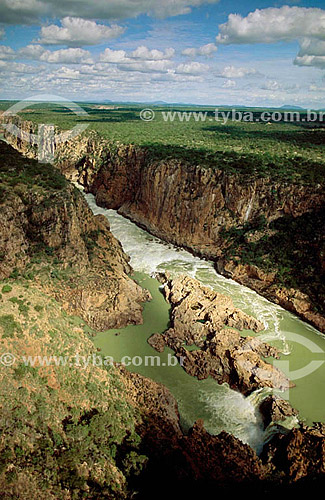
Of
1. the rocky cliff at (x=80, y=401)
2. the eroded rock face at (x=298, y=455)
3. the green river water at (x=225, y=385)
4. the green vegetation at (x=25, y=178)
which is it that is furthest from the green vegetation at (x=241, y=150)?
the eroded rock face at (x=298, y=455)

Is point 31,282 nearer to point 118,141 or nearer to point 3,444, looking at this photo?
point 3,444

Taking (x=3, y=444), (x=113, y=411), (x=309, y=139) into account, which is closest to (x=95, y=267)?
(x=113, y=411)

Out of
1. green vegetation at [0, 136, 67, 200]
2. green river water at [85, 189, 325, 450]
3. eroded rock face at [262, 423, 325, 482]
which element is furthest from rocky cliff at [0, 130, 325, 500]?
green river water at [85, 189, 325, 450]

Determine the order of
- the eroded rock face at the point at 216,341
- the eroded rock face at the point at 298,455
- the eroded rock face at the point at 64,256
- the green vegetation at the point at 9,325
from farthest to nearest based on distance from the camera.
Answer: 1. the eroded rock face at the point at 64,256
2. the eroded rock face at the point at 216,341
3. the green vegetation at the point at 9,325
4. the eroded rock face at the point at 298,455

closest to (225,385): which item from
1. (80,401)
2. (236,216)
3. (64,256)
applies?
(80,401)

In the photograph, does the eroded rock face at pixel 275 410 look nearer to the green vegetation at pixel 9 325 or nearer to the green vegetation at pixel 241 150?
the green vegetation at pixel 9 325

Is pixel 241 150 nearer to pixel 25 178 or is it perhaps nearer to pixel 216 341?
pixel 25 178
